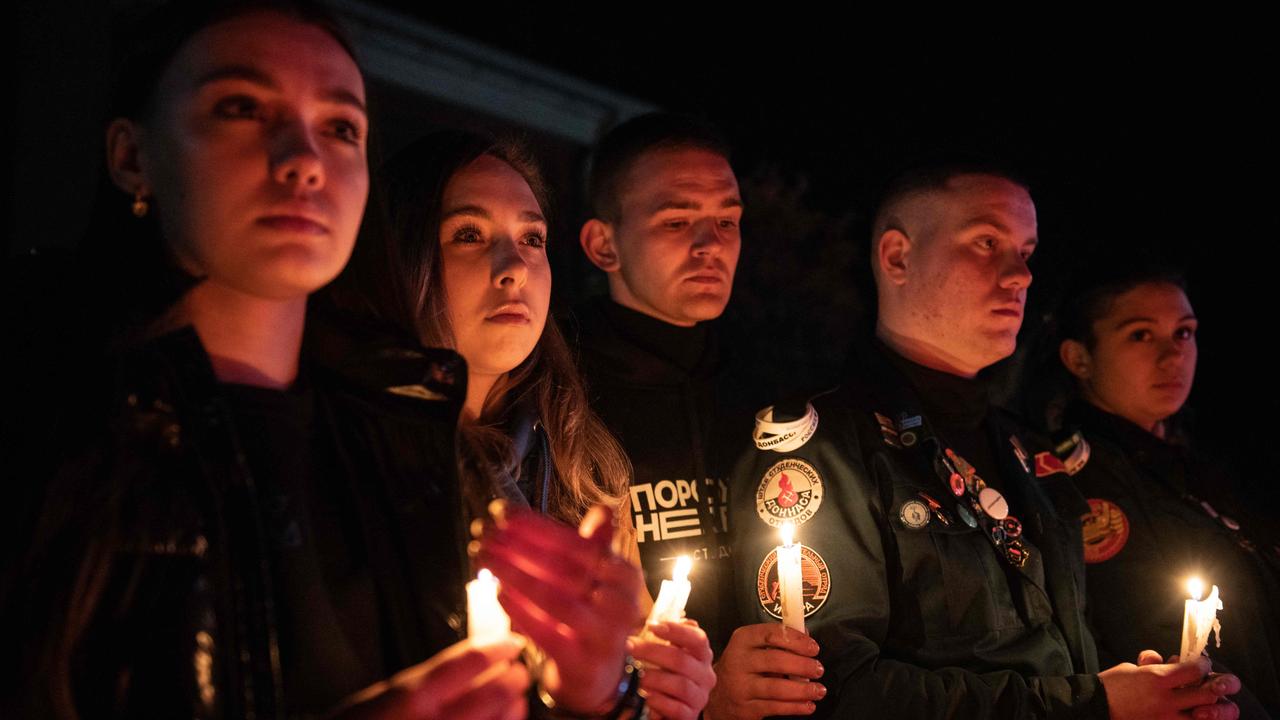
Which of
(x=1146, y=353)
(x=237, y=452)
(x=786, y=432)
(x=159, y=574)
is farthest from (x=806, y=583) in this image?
(x=1146, y=353)

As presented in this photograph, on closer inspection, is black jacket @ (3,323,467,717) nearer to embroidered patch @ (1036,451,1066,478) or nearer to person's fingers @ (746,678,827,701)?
person's fingers @ (746,678,827,701)

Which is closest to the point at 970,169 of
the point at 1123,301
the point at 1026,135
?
the point at 1123,301

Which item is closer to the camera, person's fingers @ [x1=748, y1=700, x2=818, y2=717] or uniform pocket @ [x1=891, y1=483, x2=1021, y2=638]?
person's fingers @ [x1=748, y1=700, x2=818, y2=717]

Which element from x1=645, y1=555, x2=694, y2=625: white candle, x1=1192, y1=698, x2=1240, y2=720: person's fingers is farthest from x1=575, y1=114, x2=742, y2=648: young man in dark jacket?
x1=1192, y1=698, x2=1240, y2=720: person's fingers

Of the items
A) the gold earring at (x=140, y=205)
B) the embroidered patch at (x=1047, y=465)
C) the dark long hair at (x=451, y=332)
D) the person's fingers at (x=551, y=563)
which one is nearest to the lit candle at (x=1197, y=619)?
the embroidered patch at (x=1047, y=465)

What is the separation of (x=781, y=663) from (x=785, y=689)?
8cm

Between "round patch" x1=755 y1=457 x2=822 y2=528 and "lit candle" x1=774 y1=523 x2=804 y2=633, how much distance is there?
77cm

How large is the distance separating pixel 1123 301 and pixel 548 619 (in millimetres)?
4475

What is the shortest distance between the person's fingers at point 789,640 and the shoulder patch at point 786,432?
716 mm

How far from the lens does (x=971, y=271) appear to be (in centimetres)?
412

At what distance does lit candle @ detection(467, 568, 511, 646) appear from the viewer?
1.83 metres

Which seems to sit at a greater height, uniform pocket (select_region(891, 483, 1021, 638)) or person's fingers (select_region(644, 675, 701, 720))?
uniform pocket (select_region(891, 483, 1021, 638))

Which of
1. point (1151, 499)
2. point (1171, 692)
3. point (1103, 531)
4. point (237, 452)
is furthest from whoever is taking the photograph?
point (1151, 499)

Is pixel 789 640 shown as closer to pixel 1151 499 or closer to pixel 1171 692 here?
pixel 1171 692
